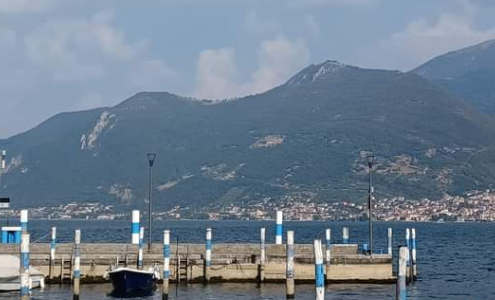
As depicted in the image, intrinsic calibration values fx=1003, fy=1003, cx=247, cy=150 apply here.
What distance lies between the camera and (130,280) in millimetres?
47438

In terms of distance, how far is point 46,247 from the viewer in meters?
52.8

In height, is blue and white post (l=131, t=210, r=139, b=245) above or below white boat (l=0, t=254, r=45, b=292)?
above

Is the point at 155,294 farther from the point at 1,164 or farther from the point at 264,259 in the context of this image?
the point at 1,164

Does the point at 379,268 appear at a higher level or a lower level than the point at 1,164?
lower

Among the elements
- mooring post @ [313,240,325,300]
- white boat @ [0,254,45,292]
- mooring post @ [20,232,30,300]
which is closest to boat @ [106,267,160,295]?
white boat @ [0,254,45,292]

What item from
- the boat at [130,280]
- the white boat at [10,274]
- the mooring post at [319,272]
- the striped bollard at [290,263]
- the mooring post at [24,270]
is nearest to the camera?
the mooring post at [319,272]

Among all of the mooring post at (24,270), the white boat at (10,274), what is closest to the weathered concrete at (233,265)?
the white boat at (10,274)

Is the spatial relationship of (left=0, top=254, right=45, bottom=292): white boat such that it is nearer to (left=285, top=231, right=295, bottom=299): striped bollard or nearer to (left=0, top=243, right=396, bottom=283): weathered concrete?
(left=0, top=243, right=396, bottom=283): weathered concrete

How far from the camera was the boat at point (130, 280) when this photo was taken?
47.3 metres

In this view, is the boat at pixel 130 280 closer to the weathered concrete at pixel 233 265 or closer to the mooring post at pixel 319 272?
the weathered concrete at pixel 233 265

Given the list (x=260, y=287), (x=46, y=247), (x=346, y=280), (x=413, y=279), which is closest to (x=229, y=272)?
(x=260, y=287)

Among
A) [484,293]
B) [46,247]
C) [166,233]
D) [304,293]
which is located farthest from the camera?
[484,293]

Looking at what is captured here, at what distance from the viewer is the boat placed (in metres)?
47.3

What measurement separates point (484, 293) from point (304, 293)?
14727 mm
